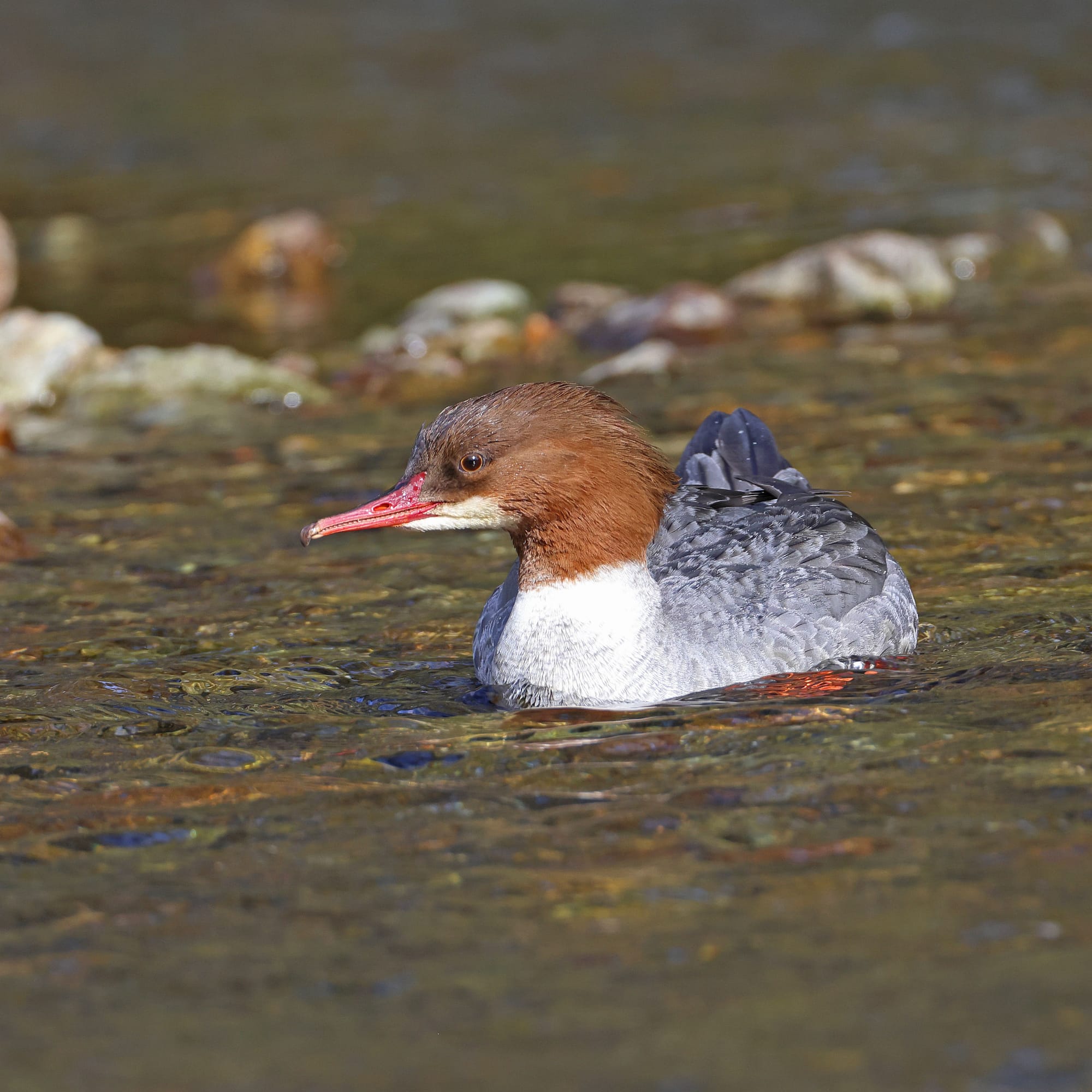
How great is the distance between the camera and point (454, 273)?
45.0 ft

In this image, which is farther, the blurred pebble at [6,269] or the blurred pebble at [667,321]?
the blurred pebble at [6,269]

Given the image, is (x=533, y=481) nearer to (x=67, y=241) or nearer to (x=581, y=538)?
(x=581, y=538)

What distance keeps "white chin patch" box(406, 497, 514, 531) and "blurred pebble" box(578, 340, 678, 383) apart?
A: 503 centimetres

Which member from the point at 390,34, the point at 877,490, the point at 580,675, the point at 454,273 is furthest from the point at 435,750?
the point at 390,34

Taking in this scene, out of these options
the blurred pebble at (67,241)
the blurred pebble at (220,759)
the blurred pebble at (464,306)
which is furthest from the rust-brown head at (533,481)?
the blurred pebble at (67,241)

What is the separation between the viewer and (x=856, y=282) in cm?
1202

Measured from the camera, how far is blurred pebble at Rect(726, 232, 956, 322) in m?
12.0

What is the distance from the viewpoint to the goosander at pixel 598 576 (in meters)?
5.60

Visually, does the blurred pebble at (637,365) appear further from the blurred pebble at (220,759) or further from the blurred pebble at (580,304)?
the blurred pebble at (220,759)

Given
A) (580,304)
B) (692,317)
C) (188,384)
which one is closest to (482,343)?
(580,304)

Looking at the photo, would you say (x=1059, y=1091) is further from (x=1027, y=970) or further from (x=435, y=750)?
(x=435, y=750)

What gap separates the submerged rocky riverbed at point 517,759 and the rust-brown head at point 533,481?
57 cm

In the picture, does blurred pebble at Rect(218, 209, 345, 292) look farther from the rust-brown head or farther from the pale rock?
the rust-brown head

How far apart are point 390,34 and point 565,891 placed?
21973 mm
